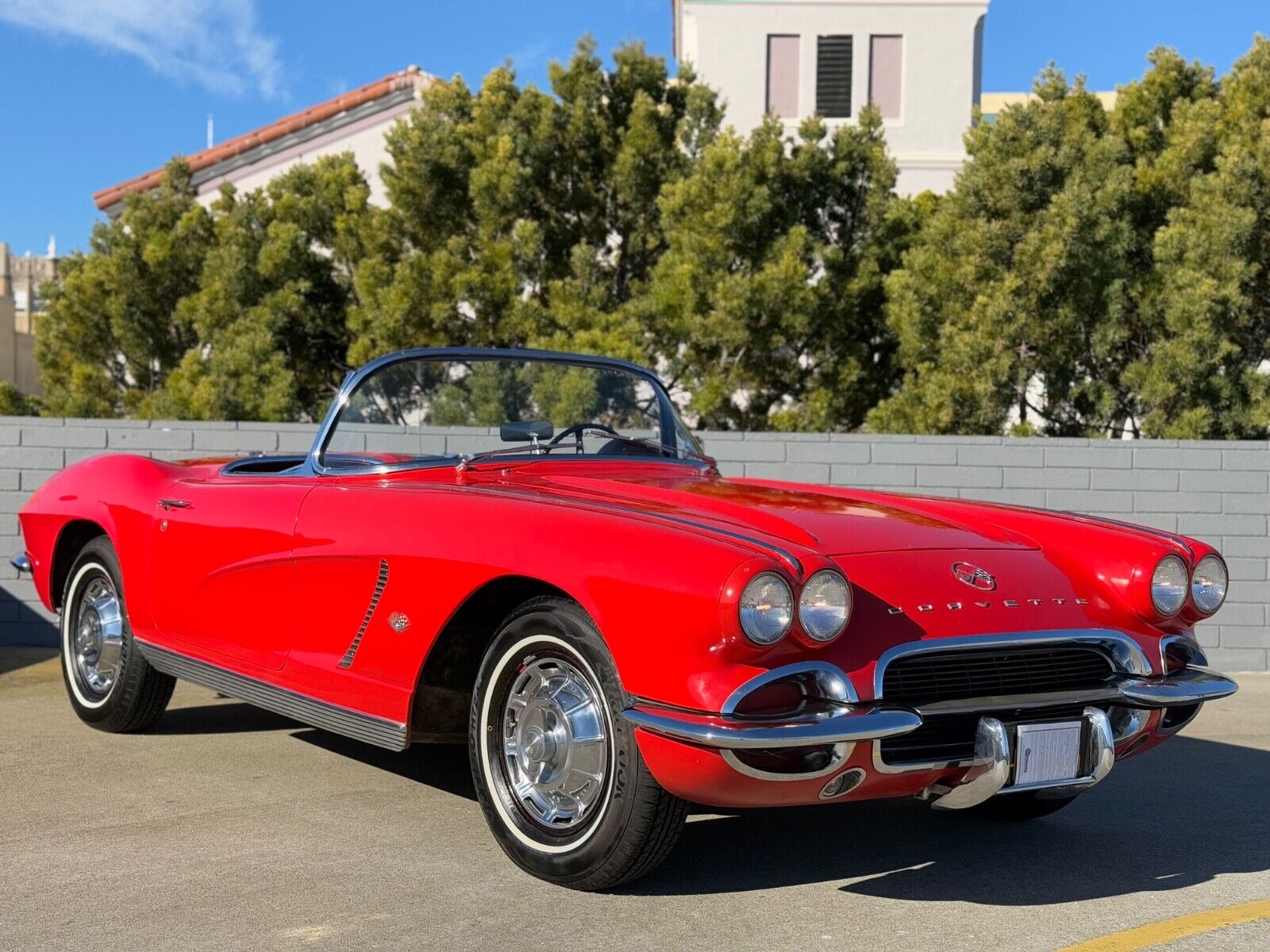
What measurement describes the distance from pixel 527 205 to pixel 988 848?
8825 millimetres

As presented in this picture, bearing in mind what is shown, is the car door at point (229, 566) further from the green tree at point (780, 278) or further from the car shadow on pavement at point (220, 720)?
the green tree at point (780, 278)

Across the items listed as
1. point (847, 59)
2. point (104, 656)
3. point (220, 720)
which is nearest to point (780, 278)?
point (220, 720)

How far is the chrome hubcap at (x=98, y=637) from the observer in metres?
5.52

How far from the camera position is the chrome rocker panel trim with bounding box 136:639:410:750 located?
158 inches

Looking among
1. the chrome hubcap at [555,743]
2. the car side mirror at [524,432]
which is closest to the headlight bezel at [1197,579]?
the chrome hubcap at [555,743]

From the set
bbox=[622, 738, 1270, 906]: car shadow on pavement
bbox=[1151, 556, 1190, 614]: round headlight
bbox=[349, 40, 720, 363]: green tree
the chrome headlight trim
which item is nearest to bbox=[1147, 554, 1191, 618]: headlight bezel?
bbox=[1151, 556, 1190, 614]: round headlight

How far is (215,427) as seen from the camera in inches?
320

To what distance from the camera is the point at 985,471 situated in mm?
8102

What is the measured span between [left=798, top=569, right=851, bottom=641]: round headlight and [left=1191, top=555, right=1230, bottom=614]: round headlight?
→ 52.6 inches

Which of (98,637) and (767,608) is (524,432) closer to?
(767,608)

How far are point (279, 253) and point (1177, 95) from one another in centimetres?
758

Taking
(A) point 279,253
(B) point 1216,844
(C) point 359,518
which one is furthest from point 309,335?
(B) point 1216,844

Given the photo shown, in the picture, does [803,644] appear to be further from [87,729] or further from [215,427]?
[215,427]

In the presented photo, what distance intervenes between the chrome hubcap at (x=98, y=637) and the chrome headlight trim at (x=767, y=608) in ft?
10.3
